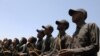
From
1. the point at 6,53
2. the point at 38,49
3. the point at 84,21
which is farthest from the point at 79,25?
the point at 6,53

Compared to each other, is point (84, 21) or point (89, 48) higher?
point (84, 21)

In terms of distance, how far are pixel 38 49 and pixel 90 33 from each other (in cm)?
530

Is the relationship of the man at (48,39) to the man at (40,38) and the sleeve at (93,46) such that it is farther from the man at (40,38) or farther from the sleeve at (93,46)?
the sleeve at (93,46)

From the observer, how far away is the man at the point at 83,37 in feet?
14.4

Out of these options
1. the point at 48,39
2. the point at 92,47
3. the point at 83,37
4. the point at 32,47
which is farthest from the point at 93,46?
the point at 32,47

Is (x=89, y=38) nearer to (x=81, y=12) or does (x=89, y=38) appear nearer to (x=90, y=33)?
(x=90, y=33)

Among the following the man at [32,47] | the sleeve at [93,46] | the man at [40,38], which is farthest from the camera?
the man at [40,38]

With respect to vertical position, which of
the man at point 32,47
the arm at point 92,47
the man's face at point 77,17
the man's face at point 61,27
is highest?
the man's face at point 77,17

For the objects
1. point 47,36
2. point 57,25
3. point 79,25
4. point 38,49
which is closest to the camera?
point 79,25

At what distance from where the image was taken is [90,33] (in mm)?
4516

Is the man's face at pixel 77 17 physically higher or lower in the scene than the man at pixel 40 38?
higher

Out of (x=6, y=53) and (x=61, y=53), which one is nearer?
(x=61, y=53)

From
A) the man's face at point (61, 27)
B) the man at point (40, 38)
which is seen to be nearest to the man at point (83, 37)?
the man's face at point (61, 27)

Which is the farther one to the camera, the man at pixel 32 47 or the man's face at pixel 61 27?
the man at pixel 32 47
